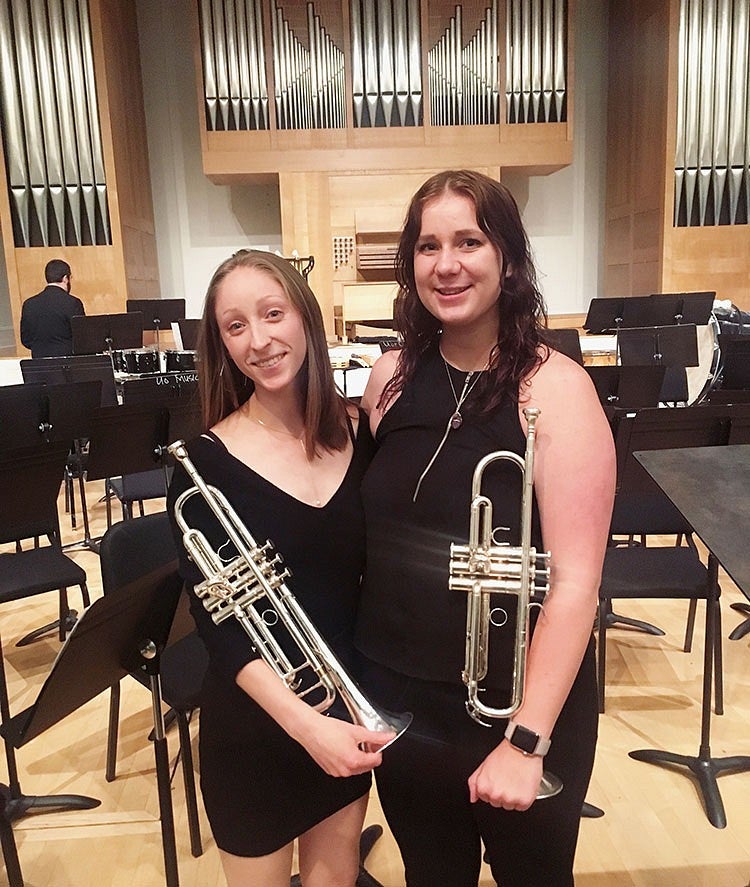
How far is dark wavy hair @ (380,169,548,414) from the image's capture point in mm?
1198

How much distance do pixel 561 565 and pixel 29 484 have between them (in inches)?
84.8

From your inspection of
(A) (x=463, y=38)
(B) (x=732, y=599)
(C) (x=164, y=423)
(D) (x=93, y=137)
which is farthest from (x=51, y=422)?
(A) (x=463, y=38)

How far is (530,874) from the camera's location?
1240 millimetres

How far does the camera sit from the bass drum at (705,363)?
5332mm

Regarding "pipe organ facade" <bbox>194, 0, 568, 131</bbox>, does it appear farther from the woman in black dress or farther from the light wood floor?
the woman in black dress

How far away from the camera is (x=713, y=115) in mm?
8102

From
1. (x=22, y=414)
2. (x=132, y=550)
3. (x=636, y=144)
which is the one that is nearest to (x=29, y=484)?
(x=132, y=550)

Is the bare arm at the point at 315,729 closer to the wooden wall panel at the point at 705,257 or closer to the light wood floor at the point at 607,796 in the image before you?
the light wood floor at the point at 607,796

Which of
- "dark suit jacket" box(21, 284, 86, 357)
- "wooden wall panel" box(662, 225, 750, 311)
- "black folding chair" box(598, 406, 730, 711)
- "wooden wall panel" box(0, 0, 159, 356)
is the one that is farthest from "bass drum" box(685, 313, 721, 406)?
"wooden wall panel" box(0, 0, 159, 356)

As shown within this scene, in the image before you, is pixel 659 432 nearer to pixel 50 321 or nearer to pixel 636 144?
pixel 50 321

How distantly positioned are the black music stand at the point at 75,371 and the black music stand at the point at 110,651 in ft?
10.1

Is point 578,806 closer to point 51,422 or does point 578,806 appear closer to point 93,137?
point 51,422

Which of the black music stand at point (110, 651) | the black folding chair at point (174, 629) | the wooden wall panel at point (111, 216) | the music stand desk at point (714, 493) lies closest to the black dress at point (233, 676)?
the black music stand at point (110, 651)

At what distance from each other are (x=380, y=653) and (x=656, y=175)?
27.1 ft
